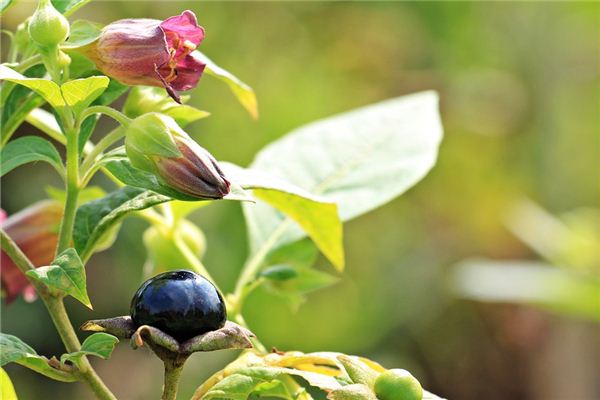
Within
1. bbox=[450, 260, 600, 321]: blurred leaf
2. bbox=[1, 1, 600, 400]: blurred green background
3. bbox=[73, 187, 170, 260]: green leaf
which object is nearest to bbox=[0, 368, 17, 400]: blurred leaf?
bbox=[73, 187, 170, 260]: green leaf

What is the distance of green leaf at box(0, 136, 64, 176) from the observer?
0.69 metres

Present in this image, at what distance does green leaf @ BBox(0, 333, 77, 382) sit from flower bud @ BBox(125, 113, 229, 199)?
13cm

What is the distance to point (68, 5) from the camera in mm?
709

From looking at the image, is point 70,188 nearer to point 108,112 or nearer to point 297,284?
point 108,112

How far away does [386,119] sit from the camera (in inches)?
43.9

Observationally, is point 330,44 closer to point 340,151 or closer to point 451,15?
point 451,15

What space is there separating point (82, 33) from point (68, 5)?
0.13ft

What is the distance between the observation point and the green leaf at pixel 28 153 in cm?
69

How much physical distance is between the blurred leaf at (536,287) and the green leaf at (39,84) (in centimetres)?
212

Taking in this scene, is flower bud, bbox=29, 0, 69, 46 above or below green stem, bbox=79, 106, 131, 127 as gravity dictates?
above

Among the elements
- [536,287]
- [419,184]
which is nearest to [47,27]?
[536,287]

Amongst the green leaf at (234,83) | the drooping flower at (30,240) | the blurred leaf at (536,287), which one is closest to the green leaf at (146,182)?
the green leaf at (234,83)

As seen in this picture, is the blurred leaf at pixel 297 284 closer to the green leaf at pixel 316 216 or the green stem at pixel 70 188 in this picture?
the green leaf at pixel 316 216

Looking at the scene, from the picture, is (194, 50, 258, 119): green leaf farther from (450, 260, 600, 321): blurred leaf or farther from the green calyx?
(450, 260, 600, 321): blurred leaf
